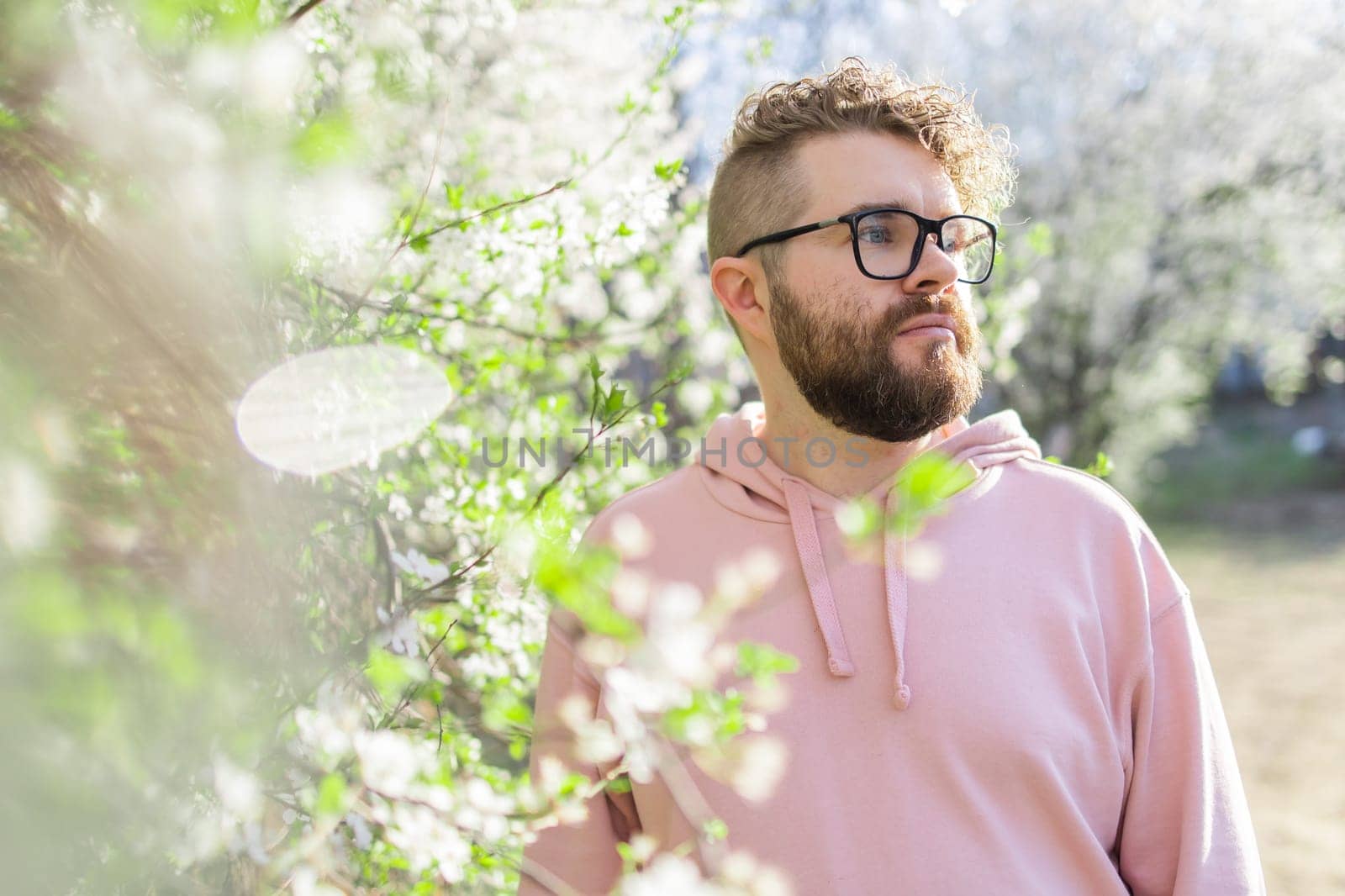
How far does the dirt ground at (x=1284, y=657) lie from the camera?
236 inches

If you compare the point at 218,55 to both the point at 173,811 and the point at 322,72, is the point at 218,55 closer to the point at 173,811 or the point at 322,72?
the point at 322,72

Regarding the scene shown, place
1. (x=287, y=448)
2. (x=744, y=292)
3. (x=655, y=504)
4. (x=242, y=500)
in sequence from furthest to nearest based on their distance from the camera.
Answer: (x=744, y=292) < (x=655, y=504) < (x=287, y=448) < (x=242, y=500)

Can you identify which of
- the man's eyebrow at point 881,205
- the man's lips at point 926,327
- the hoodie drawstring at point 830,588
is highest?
the man's eyebrow at point 881,205

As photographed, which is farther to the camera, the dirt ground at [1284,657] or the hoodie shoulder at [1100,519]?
the dirt ground at [1284,657]

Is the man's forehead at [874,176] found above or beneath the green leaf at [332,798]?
above

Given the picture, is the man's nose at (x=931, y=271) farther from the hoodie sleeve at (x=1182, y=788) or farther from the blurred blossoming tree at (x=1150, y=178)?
the blurred blossoming tree at (x=1150, y=178)

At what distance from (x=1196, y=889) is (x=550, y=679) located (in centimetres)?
113

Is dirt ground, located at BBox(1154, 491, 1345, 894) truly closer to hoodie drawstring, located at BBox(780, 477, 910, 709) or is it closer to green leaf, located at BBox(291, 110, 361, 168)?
hoodie drawstring, located at BBox(780, 477, 910, 709)

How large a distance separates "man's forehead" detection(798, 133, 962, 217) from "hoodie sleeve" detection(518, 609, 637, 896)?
100 cm

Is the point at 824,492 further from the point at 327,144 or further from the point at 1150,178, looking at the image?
the point at 1150,178

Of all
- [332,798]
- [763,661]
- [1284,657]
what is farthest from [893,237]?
[1284,657]

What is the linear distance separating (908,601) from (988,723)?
0.24 meters

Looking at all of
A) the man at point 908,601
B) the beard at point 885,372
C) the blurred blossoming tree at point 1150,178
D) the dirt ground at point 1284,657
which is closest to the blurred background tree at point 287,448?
the man at point 908,601

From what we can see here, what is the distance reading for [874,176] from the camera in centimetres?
187
